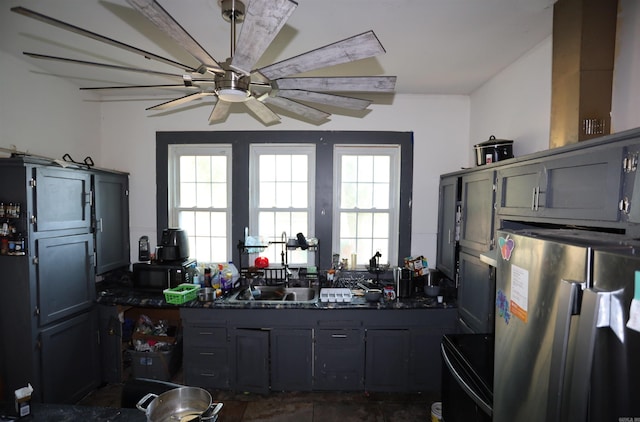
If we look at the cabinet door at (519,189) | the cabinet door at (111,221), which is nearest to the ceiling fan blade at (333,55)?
the cabinet door at (519,189)

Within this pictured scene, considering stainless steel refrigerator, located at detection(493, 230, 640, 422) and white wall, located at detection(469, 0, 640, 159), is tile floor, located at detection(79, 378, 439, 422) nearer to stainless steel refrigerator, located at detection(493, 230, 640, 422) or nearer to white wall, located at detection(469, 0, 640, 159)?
stainless steel refrigerator, located at detection(493, 230, 640, 422)

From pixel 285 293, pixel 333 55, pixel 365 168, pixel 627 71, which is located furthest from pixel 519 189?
pixel 285 293

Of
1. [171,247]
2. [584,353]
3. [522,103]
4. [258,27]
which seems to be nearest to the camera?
[584,353]

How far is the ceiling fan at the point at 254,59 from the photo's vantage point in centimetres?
97

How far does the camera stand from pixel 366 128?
3285 millimetres

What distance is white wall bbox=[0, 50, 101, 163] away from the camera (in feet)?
8.06

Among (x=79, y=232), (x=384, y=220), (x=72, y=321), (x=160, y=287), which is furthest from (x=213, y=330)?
(x=384, y=220)

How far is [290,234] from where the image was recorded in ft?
11.3

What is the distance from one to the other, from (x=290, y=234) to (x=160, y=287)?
143 cm

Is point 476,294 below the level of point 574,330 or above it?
below

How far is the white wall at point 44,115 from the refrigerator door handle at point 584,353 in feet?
12.2

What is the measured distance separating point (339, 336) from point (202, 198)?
218cm

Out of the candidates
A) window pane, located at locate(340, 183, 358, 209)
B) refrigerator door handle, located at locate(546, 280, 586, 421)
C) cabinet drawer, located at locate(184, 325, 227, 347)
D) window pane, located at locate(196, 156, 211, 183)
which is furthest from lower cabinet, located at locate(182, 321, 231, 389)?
refrigerator door handle, located at locate(546, 280, 586, 421)

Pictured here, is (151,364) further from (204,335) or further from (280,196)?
(280,196)
